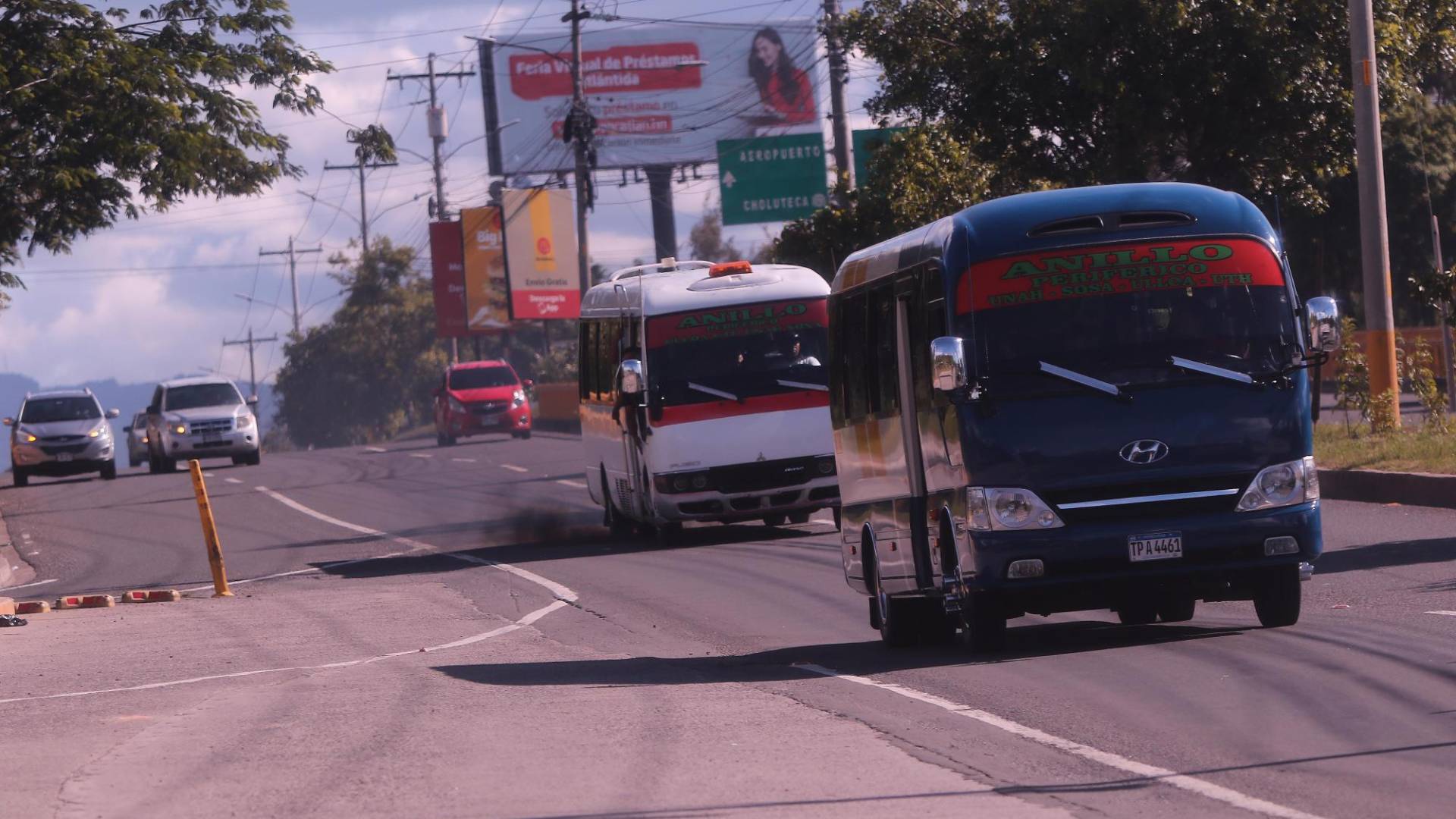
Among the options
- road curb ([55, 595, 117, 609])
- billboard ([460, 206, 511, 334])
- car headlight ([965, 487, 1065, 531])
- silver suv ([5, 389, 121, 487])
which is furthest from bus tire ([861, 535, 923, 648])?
billboard ([460, 206, 511, 334])

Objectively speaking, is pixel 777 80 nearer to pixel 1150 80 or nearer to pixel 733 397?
pixel 1150 80

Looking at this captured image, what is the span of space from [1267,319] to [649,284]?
37.1 feet

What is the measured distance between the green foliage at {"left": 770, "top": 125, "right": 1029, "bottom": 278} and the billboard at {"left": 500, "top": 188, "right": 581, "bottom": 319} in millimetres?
45740

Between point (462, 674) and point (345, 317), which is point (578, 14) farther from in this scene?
point (345, 317)

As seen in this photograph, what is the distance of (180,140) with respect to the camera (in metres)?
30.4

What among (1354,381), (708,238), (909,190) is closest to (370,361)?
(708,238)

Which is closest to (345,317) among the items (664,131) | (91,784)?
(664,131)

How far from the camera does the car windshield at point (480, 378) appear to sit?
179ft

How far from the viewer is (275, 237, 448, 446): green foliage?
10569 cm

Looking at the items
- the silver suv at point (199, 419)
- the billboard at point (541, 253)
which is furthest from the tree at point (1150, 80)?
the billboard at point (541, 253)

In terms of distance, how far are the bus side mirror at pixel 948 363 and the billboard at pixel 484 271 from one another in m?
69.3

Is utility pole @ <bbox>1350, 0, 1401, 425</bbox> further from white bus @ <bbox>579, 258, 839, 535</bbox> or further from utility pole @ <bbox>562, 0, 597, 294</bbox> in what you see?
utility pole @ <bbox>562, 0, 597, 294</bbox>

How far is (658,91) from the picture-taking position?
77.0 metres

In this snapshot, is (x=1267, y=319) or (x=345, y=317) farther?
(x=345, y=317)
